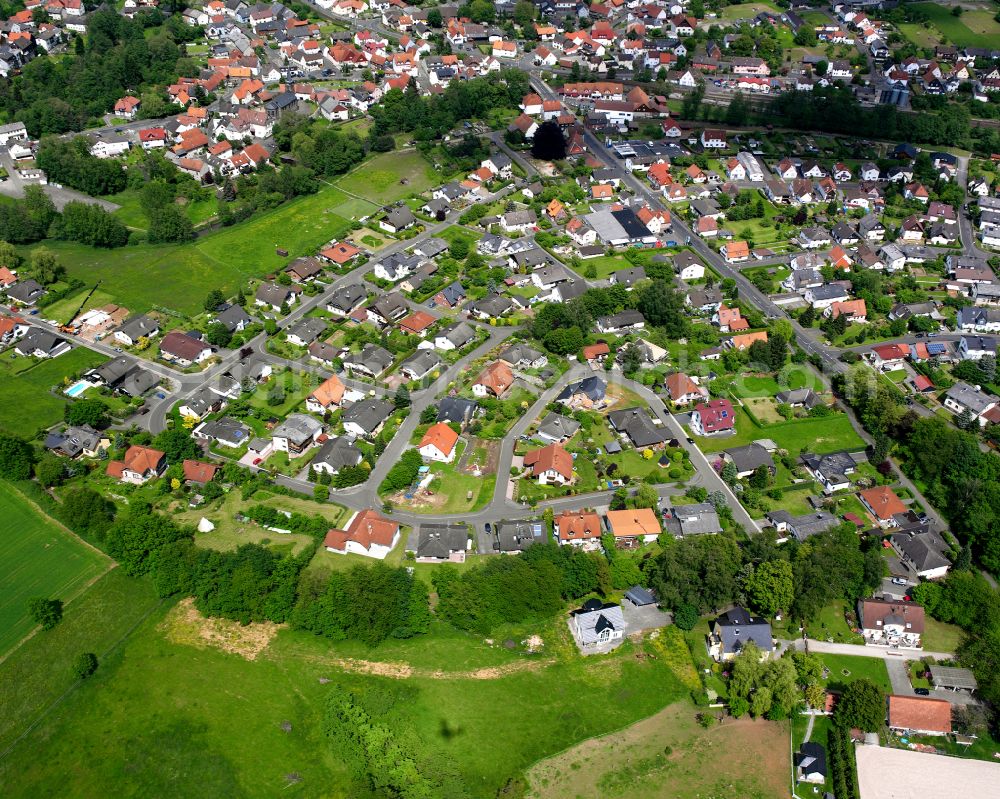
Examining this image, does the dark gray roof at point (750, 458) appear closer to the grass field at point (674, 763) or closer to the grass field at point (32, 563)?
the grass field at point (674, 763)

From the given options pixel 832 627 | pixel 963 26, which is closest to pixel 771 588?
pixel 832 627

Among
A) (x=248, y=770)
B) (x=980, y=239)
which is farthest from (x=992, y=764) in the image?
(x=980, y=239)

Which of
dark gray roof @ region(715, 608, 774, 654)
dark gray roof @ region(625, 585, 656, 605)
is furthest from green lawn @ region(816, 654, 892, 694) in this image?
dark gray roof @ region(625, 585, 656, 605)

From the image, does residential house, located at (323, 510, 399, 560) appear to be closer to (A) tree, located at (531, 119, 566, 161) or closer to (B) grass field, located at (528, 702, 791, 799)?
(B) grass field, located at (528, 702, 791, 799)

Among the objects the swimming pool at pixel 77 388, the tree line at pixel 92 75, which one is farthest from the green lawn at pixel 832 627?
the tree line at pixel 92 75

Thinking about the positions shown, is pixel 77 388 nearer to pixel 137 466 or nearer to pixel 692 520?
pixel 137 466

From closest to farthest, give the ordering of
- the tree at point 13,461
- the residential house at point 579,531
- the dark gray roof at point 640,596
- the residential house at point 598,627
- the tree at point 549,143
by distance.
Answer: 1. the residential house at point 598,627
2. the dark gray roof at point 640,596
3. the residential house at point 579,531
4. the tree at point 13,461
5. the tree at point 549,143

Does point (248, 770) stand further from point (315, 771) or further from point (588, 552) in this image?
point (588, 552)
